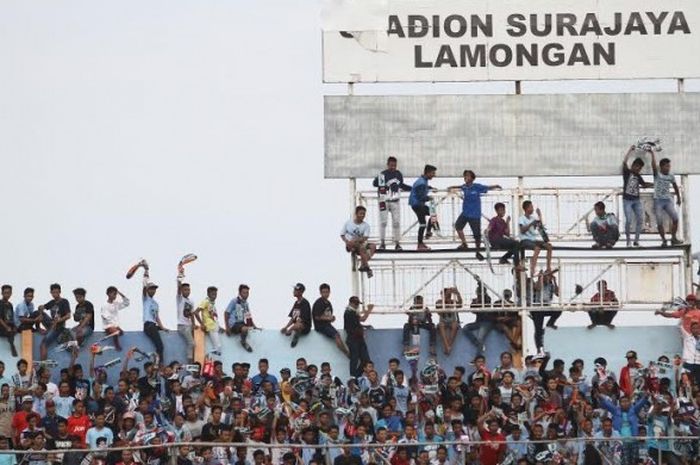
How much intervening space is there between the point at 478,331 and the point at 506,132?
356 centimetres

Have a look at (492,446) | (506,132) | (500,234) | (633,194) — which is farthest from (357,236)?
(492,446)

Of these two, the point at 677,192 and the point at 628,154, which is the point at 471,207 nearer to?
the point at 628,154

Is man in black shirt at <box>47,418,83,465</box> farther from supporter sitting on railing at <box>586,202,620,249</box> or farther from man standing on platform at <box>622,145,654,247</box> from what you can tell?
man standing on platform at <box>622,145,654,247</box>

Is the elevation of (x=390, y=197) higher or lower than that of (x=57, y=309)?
higher

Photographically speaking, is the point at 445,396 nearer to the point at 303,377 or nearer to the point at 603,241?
the point at 303,377

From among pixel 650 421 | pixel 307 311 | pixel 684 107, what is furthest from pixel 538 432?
pixel 684 107

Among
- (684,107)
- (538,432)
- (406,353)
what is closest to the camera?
(538,432)

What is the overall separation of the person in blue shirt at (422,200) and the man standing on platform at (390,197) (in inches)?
10.1

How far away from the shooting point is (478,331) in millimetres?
44844

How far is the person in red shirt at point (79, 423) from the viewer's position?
39.9 meters

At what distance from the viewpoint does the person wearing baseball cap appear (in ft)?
138

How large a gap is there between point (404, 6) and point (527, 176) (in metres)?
3.38

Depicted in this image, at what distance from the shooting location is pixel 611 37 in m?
46.3

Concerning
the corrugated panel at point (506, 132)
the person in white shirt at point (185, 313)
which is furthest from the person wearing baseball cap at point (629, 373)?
the person in white shirt at point (185, 313)
